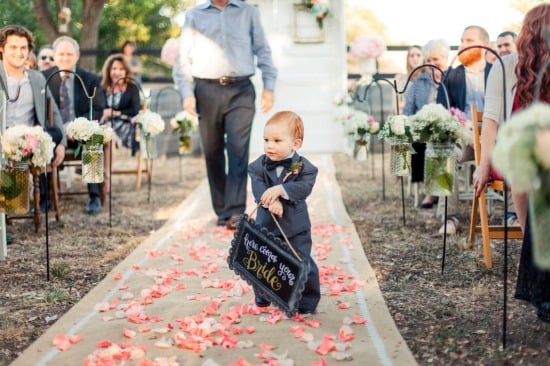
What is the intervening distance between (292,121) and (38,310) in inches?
60.8

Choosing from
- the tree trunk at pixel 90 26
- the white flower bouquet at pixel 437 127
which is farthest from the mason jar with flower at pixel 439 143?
the tree trunk at pixel 90 26

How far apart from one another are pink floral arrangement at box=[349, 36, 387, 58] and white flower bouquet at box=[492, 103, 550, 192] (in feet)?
29.8

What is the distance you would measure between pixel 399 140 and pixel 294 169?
146 centimetres

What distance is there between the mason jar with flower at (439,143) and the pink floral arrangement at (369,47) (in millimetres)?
6787

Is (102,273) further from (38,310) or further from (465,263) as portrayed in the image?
(465,263)

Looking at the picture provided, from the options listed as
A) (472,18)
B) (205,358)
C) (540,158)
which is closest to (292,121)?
Result: (205,358)

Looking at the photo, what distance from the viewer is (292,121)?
3.64 meters

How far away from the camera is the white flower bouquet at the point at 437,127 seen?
4.61 metres

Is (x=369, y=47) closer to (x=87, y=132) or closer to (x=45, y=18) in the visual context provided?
(x=45, y=18)

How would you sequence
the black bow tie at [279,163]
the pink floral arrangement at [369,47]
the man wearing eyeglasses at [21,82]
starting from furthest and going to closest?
the pink floral arrangement at [369,47] → the man wearing eyeglasses at [21,82] → the black bow tie at [279,163]

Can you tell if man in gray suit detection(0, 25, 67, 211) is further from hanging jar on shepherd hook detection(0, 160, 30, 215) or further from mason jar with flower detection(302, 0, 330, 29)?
mason jar with flower detection(302, 0, 330, 29)

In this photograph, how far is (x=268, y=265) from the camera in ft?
11.8

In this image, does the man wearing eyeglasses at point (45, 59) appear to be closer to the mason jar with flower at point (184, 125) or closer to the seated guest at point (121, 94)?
the seated guest at point (121, 94)

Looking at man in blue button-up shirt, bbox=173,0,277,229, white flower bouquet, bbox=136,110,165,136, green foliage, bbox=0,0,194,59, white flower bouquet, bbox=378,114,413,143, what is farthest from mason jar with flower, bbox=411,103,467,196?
green foliage, bbox=0,0,194,59
